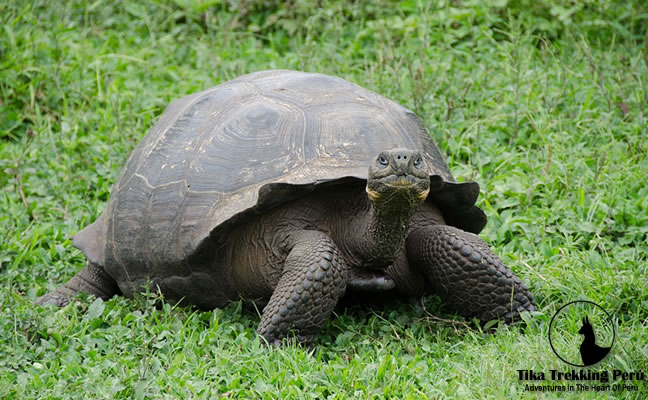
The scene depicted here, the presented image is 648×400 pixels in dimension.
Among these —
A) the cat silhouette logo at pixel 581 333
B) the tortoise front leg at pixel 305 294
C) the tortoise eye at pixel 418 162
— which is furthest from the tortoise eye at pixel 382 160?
the cat silhouette logo at pixel 581 333

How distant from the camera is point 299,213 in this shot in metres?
4.01

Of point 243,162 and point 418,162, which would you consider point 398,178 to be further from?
point 243,162

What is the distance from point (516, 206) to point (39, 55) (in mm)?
4298

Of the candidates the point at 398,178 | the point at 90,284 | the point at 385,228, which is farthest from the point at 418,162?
the point at 90,284

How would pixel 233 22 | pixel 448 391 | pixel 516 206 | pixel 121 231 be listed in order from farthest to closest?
pixel 233 22 < pixel 516 206 < pixel 121 231 < pixel 448 391

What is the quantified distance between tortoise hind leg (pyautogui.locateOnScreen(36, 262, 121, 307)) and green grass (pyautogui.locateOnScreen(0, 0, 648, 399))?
0.59 feet

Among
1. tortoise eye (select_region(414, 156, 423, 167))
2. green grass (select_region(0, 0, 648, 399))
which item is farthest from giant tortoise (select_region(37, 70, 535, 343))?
green grass (select_region(0, 0, 648, 399))

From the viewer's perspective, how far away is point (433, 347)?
373cm

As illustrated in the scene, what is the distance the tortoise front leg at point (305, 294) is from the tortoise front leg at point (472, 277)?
18.6 inches

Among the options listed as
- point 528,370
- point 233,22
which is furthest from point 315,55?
point 528,370

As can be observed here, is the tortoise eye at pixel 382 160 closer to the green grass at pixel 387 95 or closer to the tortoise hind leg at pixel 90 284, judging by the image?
the green grass at pixel 387 95

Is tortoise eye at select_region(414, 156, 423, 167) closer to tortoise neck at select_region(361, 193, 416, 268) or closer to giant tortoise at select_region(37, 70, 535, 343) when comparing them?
giant tortoise at select_region(37, 70, 535, 343)

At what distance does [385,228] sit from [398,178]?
0.36 m

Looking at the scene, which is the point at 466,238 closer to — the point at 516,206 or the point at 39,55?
the point at 516,206
